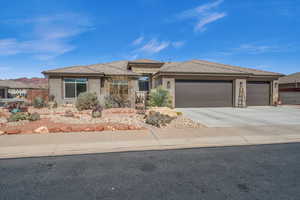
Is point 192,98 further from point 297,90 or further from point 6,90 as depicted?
point 6,90

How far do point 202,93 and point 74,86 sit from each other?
1185cm

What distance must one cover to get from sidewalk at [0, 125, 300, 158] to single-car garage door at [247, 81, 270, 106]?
11044mm

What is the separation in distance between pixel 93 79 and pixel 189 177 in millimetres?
13265

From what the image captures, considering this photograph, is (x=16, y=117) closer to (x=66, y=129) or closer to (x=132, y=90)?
(x=66, y=129)

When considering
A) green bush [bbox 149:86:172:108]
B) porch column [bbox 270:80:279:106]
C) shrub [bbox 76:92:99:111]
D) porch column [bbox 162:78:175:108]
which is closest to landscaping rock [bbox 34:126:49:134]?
shrub [bbox 76:92:99:111]

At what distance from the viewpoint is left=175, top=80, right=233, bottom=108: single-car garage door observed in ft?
49.9

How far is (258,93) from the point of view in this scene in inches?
674

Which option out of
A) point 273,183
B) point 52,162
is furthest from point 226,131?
point 52,162

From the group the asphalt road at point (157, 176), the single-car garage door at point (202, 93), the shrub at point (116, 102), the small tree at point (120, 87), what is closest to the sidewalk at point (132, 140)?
the asphalt road at point (157, 176)

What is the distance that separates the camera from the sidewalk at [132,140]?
473 centimetres

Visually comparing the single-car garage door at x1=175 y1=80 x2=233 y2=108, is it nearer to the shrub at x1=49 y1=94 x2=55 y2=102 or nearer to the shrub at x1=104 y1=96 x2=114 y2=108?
the shrub at x1=104 y1=96 x2=114 y2=108

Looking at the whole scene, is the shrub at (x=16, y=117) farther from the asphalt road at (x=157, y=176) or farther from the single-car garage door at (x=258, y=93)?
the single-car garage door at (x=258, y=93)

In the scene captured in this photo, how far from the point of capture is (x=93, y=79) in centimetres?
1467

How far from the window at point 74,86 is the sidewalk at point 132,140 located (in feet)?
30.2
